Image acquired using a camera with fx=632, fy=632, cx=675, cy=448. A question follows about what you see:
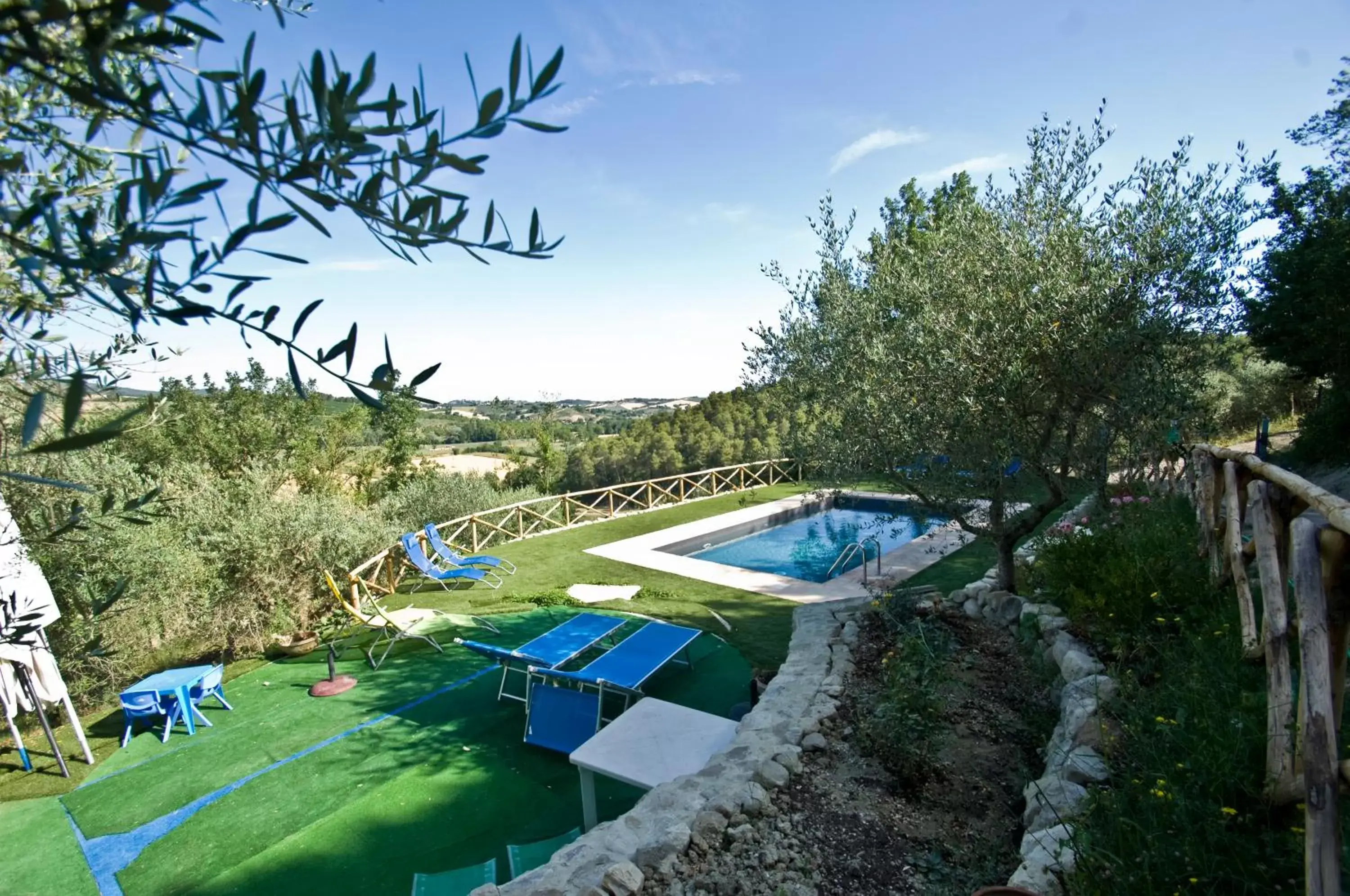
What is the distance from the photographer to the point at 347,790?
168 inches

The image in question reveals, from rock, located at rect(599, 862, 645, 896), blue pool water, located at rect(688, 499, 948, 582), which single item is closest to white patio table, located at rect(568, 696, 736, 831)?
rock, located at rect(599, 862, 645, 896)

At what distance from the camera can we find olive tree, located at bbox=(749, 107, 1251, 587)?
14.8 feet

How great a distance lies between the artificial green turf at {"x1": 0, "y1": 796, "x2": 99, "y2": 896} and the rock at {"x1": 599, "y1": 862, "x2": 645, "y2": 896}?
3.12m

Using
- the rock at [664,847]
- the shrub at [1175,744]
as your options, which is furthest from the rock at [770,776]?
the shrub at [1175,744]

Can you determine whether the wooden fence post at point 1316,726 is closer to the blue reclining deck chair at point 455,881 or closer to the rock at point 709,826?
the rock at point 709,826

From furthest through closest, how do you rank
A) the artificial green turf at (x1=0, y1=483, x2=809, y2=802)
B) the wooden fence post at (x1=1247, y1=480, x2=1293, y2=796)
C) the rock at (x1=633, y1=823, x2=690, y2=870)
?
the artificial green turf at (x1=0, y1=483, x2=809, y2=802), the rock at (x1=633, y1=823, x2=690, y2=870), the wooden fence post at (x1=1247, y1=480, x2=1293, y2=796)

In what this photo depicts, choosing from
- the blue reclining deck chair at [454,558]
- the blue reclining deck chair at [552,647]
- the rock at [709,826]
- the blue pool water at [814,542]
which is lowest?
the blue pool water at [814,542]

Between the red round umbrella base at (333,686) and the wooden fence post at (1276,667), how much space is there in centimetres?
627

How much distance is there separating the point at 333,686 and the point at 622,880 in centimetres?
426

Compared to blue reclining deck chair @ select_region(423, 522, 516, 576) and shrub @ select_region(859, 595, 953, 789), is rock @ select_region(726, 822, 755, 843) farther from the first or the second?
blue reclining deck chair @ select_region(423, 522, 516, 576)

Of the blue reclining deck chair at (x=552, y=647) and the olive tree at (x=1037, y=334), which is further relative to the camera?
the blue reclining deck chair at (x=552, y=647)

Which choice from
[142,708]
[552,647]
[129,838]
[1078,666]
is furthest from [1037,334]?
[142,708]

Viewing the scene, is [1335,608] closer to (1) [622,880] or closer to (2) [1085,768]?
(2) [1085,768]

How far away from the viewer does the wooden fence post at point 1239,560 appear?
2902mm
